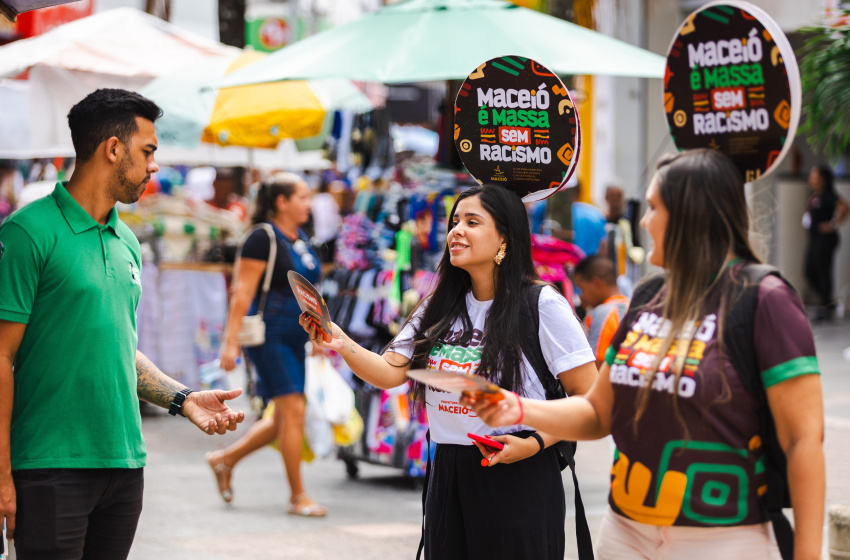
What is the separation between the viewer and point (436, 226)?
7094 millimetres

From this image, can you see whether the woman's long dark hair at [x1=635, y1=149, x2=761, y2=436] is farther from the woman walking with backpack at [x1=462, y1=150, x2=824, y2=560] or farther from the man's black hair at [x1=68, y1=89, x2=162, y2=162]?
the man's black hair at [x1=68, y1=89, x2=162, y2=162]

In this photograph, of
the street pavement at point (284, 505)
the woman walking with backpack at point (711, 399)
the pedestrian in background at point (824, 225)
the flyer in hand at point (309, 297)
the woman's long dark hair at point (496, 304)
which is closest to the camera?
the woman walking with backpack at point (711, 399)

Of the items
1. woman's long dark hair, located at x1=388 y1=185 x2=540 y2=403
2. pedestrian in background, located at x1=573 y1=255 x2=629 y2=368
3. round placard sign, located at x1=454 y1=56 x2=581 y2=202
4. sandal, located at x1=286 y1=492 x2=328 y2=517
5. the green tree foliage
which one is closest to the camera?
woman's long dark hair, located at x1=388 y1=185 x2=540 y2=403

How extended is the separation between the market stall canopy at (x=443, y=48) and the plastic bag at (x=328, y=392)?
6.67ft

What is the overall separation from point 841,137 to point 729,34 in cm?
325

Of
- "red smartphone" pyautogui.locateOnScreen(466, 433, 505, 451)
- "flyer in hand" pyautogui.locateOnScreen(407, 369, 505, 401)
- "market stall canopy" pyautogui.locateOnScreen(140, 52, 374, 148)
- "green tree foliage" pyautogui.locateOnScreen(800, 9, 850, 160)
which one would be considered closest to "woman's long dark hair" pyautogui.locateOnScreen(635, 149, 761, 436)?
"flyer in hand" pyautogui.locateOnScreen(407, 369, 505, 401)

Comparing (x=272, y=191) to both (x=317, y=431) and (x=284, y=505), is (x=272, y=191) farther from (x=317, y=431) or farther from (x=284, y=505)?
(x=284, y=505)

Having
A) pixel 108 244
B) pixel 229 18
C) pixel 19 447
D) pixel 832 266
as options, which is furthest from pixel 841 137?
pixel 832 266

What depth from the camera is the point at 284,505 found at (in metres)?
6.83

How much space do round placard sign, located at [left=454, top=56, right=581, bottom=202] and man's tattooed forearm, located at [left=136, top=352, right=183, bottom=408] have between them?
130 cm

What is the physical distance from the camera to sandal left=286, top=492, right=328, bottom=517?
6.50 meters

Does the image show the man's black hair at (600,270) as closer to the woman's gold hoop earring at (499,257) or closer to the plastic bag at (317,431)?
the plastic bag at (317,431)

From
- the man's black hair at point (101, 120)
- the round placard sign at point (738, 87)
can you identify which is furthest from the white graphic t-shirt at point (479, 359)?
the man's black hair at point (101, 120)

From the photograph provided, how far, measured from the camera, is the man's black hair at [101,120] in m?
3.27
